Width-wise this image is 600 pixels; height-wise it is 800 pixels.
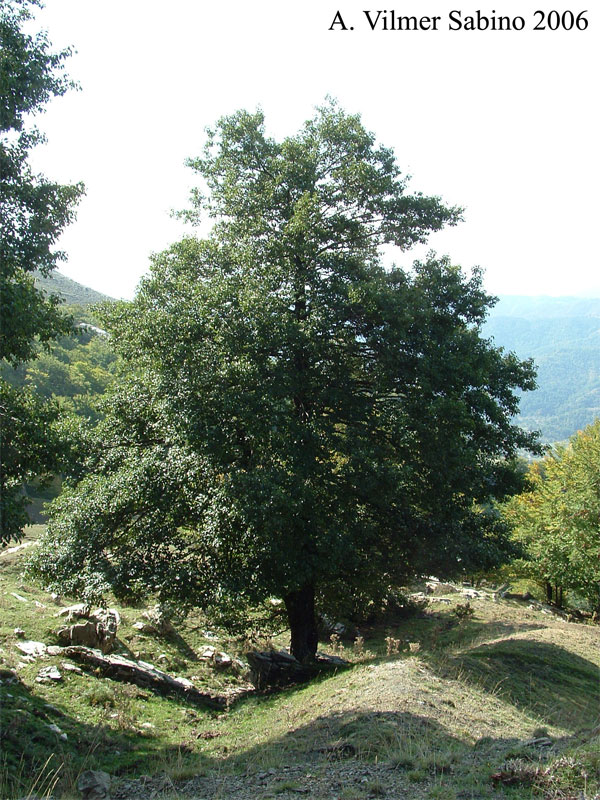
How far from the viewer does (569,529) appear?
76.0 ft

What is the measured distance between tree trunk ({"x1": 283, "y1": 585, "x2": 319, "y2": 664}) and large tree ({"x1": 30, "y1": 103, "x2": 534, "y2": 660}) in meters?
0.03

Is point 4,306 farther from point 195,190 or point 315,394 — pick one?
point 195,190

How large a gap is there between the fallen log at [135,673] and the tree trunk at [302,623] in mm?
2611

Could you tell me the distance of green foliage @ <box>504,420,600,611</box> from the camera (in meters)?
22.0

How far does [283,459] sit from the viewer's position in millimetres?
11484

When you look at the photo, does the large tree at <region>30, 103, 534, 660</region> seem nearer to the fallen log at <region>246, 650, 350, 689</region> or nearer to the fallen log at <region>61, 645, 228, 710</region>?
the fallen log at <region>246, 650, 350, 689</region>

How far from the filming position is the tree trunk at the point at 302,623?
1362 centimetres

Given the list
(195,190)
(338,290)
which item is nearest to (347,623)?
(338,290)

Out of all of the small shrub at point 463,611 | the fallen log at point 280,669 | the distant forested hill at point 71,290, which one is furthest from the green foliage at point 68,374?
the fallen log at point 280,669

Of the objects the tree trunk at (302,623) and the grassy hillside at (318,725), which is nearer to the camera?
the grassy hillside at (318,725)

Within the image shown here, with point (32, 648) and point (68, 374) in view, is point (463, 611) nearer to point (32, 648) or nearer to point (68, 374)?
point (32, 648)

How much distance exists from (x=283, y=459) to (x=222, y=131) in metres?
8.74

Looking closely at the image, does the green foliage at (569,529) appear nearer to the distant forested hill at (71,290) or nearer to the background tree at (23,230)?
the background tree at (23,230)

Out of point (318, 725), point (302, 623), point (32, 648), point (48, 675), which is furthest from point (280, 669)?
point (32, 648)
